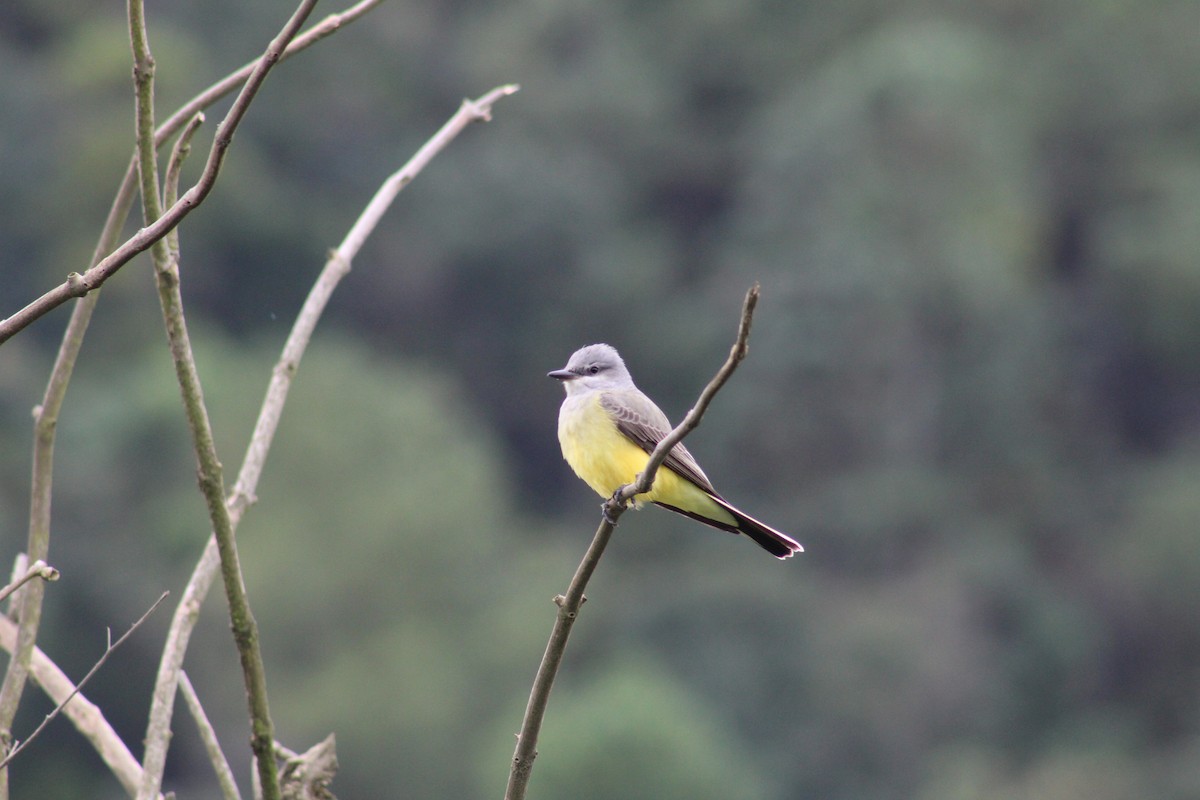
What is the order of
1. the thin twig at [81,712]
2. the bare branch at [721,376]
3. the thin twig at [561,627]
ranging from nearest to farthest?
the bare branch at [721,376] → the thin twig at [561,627] → the thin twig at [81,712]

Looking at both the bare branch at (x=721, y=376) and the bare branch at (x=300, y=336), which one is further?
the bare branch at (x=300, y=336)

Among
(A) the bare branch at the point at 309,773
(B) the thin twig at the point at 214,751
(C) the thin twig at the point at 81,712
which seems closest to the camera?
(B) the thin twig at the point at 214,751

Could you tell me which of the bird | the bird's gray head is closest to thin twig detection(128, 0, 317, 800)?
the bird

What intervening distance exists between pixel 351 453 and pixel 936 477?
1689cm

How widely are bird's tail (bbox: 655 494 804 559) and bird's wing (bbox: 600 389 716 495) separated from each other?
114 mm

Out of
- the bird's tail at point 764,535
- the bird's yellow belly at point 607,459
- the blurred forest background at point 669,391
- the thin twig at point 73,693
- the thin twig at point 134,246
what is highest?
the blurred forest background at point 669,391

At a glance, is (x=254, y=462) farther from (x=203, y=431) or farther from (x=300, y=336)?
(x=203, y=431)

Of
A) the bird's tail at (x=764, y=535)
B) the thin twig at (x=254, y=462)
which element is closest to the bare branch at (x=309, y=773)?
the thin twig at (x=254, y=462)

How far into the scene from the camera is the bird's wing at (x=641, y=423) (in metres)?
6.41

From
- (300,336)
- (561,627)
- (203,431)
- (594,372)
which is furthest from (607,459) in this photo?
(203,431)

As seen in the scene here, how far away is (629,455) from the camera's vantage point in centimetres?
662

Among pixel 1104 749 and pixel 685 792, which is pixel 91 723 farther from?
pixel 1104 749

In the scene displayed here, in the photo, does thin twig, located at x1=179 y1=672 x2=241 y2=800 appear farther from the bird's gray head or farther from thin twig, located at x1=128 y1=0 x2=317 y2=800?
the bird's gray head

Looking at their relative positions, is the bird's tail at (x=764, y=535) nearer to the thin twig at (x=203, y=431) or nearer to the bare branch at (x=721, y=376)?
the bare branch at (x=721, y=376)
